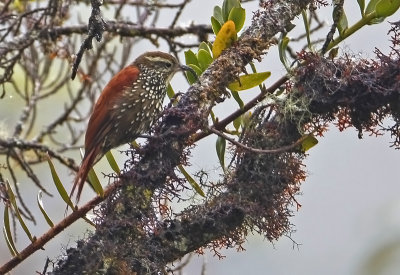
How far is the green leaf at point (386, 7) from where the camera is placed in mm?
3037

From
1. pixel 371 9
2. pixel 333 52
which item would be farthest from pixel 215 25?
pixel 371 9

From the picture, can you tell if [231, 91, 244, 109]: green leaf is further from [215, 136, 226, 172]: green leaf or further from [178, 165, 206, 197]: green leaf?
[178, 165, 206, 197]: green leaf

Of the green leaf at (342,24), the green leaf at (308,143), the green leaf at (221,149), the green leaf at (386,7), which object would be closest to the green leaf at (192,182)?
the green leaf at (221,149)

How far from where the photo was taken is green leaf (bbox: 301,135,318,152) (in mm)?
2934

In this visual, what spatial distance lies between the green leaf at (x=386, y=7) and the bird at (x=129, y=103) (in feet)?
2.88

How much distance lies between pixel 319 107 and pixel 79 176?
0.96 meters

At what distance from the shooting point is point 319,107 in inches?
117

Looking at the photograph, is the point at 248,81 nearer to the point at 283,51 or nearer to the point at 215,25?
the point at 283,51

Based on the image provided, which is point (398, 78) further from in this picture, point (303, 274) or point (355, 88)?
point (303, 274)

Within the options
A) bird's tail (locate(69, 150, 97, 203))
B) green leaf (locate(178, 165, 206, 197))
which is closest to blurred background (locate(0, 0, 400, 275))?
bird's tail (locate(69, 150, 97, 203))

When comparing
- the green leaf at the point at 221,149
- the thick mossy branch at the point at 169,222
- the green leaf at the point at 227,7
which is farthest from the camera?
the green leaf at the point at 227,7

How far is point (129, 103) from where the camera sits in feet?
12.7

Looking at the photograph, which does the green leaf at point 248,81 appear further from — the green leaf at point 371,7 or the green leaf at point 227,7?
the green leaf at point 371,7

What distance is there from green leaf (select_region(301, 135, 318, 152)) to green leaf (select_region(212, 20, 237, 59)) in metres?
0.41
